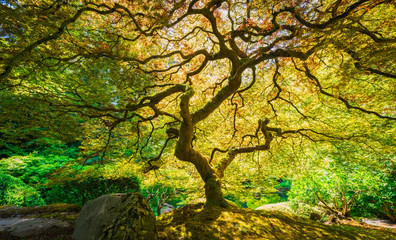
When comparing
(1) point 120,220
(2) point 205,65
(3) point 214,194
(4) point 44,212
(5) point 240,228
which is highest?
(2) point 205,65

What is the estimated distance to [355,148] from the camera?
451 cm

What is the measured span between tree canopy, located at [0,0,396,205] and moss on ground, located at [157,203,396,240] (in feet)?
1.81

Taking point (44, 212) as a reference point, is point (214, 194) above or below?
above

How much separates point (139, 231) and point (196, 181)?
4.45m

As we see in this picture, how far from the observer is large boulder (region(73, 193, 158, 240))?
1471 millimetres

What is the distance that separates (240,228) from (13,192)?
932cm

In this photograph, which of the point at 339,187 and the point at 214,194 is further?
the point at 339,187

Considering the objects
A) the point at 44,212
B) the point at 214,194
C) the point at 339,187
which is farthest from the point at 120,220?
the point at 339,187

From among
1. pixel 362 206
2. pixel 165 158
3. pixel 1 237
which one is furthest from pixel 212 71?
pixel 362 206

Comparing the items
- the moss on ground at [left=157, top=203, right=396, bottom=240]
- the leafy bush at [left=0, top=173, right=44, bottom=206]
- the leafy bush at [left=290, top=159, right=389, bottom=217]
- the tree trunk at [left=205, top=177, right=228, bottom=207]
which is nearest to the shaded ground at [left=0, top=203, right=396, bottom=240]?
the moss on ground at [left=157, top=203, right=396, bottom=240]

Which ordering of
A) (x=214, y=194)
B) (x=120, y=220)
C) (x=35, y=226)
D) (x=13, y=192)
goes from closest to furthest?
(x=120, y=220) → (x=214, y=194) → (x=35, y=226) → (x=13, y=192)

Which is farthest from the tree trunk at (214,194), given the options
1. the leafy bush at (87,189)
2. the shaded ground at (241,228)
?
the leafy bush at (87,189)

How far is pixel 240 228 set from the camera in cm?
193

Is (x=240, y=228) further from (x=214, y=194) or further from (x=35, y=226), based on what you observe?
(x=35, y=226)
